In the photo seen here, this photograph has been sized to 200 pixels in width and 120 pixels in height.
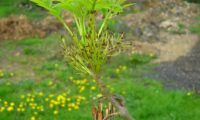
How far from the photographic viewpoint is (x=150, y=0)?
16.0 meters

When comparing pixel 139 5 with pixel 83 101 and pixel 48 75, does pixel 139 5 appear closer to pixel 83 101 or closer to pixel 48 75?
pixel 48 75

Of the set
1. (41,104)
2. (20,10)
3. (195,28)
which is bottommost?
(41,104)

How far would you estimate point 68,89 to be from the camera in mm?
9797

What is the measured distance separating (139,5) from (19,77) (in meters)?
6.20

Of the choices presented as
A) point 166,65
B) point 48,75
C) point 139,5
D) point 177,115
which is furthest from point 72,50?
point 139,5

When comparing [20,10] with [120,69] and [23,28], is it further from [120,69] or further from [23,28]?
[120,69]

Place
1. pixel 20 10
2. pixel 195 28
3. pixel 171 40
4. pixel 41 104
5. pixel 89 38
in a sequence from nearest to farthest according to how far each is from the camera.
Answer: pixel 89 38
pixel 41 104
pixel 171 40
pixel 195 28
pixel 20 10

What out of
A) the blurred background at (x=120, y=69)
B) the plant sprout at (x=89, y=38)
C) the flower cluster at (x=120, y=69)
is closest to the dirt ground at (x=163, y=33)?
the blurred background at (x=120, y=69)

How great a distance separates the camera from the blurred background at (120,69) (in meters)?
8.84

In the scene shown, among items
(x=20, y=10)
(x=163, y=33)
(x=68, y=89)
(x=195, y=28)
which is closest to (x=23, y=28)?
(x=20, y=10)

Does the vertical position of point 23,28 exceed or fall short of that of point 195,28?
it exceeds it

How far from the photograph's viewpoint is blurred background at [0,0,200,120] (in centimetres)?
884

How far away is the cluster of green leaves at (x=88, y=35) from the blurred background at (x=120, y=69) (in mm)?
2804

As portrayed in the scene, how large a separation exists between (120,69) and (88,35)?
23.9 ft
